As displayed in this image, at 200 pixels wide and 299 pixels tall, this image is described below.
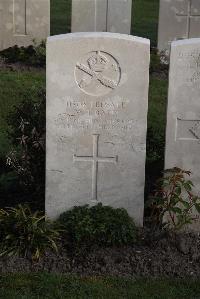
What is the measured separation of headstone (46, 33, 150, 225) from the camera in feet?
22.0

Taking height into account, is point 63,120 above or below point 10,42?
below

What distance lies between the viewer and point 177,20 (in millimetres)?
14312

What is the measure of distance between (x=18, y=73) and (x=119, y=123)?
584 centimetres

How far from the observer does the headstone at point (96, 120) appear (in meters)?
6.69

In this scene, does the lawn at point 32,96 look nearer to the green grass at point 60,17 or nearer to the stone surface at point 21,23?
the green grass at point 60,17

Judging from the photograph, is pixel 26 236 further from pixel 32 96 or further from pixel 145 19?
pixel 145 19

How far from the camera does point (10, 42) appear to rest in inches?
567

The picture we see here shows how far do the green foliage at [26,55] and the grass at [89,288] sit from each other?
24.0ft

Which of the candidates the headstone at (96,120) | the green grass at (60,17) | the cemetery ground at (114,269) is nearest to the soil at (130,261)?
the cemetery ground at (114,269)

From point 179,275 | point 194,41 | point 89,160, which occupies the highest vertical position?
point 194,41

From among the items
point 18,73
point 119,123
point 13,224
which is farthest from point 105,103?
point 18,73

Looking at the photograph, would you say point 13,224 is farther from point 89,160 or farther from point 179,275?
point 179,275

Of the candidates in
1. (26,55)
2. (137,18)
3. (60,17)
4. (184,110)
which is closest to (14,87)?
(26,55)

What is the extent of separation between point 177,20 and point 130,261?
8.64 m
